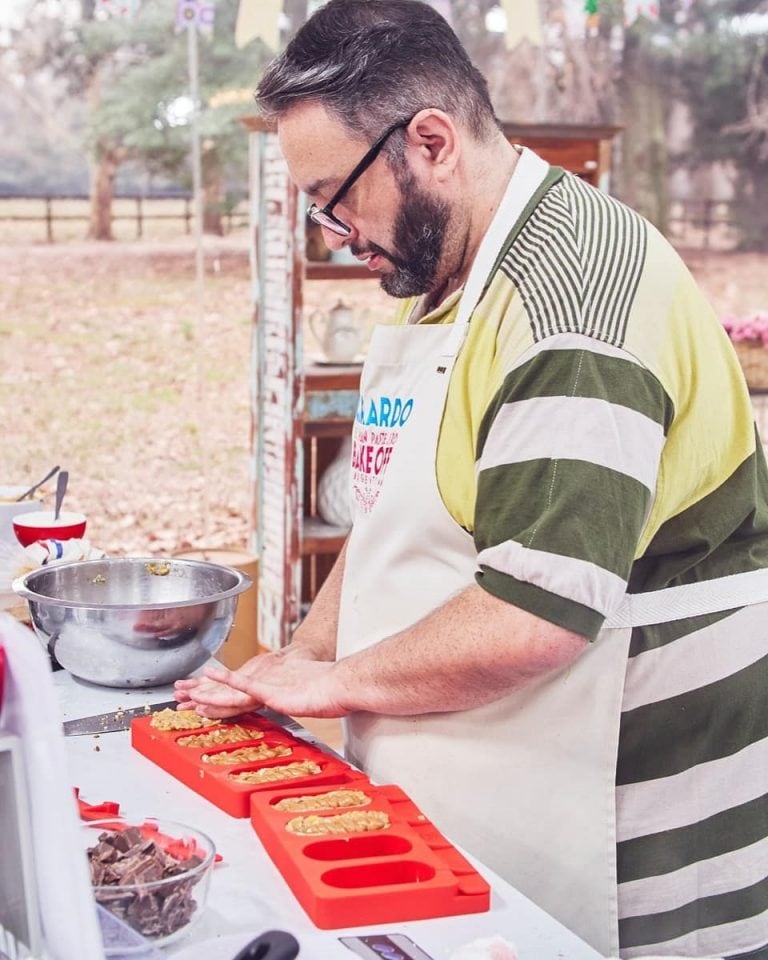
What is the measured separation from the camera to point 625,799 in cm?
152

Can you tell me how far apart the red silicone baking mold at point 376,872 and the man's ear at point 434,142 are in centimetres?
75

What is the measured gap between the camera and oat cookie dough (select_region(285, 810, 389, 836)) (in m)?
1.26

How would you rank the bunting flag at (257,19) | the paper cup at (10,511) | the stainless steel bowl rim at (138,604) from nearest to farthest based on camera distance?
the stainless steel bowl rim at (138,604)
the paper cup at (10,511)
the bunting flag at (257,19)

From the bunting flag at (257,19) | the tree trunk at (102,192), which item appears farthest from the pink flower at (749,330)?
the tree trunk at (102,192)

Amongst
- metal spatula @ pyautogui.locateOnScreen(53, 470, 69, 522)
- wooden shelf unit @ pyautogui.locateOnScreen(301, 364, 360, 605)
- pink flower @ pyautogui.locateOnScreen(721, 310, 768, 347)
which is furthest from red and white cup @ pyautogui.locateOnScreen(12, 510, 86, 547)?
pink flower @ pyautogui.locateOnScreen(721, 310, 768, 347)

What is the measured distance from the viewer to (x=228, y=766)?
4.79ft

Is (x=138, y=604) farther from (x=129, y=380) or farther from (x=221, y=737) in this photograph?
(x=129, y=380)

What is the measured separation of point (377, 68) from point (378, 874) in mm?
902

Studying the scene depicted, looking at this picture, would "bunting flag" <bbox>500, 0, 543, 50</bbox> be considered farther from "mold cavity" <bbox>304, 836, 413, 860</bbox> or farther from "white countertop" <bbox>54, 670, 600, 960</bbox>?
"mold cavity" <bbox>304, 836, 413, 860</bbox>

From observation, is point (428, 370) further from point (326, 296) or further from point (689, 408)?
point (326, 296)

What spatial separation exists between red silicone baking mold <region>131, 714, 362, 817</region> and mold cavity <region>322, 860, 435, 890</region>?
225 mm

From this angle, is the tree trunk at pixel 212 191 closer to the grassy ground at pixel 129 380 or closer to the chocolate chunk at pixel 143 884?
the grassy ground at pixel 129 380

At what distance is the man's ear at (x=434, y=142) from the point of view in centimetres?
147

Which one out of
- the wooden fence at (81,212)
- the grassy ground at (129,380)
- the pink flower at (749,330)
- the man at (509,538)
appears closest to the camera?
the man at (509,538)
